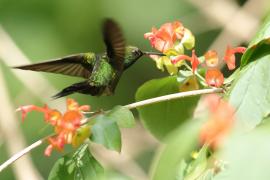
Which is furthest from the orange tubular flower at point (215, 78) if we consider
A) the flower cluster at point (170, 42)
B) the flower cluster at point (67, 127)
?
the flower cluster at point (67, 127)

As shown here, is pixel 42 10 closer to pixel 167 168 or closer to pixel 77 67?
pixel 77 67

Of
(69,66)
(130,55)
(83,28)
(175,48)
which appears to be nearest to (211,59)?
(175,48)

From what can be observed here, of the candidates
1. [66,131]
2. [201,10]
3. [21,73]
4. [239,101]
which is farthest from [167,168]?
[201,10]

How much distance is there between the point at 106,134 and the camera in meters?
0.81

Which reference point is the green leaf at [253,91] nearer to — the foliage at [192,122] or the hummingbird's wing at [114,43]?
the foliage at [192,122]

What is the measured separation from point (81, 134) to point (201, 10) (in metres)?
2.18

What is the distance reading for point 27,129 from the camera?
128 inches

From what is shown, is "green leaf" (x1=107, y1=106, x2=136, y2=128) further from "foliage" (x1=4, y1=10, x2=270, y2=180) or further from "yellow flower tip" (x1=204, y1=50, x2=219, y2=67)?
"yellow flower tip" (x1=204, y1=50, x2=219, y2=67)

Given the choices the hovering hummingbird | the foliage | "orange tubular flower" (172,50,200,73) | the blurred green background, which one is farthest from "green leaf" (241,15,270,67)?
the blurred green background

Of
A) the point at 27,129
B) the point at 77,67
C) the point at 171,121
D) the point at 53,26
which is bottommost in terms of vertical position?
the point at 27,129

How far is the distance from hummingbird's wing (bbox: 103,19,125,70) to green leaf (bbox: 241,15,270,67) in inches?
8.6

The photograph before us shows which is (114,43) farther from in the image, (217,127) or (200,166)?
(217,127)

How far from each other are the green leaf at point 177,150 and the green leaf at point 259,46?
0.38 meters

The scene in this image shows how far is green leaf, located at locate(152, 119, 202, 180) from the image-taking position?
46 centimetres
